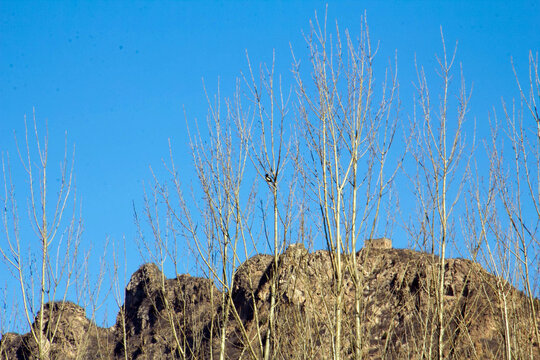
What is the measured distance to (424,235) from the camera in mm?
9781

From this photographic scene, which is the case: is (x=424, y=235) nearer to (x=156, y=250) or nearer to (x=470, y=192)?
(x=470, y=192)

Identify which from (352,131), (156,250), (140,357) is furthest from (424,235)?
(140,357)

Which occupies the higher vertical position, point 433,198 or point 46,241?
point 433,198

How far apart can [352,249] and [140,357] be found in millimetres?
26651

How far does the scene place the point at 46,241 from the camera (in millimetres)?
8828

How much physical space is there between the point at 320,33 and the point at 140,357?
2683 cm

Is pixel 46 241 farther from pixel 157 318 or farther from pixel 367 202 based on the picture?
pixel 157 318

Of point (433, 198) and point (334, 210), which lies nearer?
point (334, 210)

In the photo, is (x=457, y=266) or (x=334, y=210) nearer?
(x=334, y=210)

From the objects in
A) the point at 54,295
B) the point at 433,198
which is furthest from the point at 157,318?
the point at 433,198

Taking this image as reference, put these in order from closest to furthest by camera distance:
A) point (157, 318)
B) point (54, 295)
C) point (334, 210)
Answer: point (334, 210), point (54, 295), point (157, 318)

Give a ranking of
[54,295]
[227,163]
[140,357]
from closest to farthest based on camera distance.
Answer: [227,163] → [54,295] → [140,357]

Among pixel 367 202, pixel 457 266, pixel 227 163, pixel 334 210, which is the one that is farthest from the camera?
pixel 457 266

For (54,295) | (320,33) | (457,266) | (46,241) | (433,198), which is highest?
(457,266)
